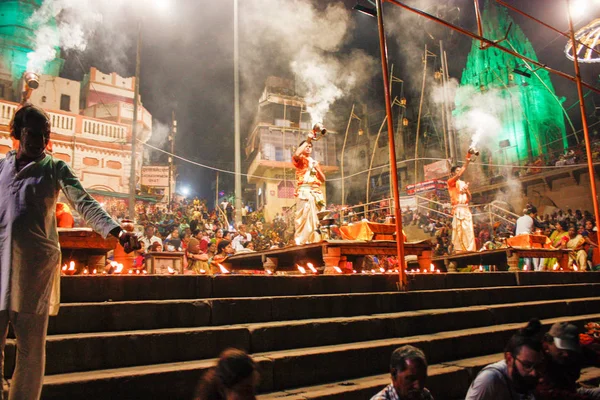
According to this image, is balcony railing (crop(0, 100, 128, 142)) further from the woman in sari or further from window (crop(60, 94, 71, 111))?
the woman in sari

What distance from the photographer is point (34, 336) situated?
8.06 feet

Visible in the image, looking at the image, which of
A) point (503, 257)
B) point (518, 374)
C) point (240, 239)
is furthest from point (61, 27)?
point (518, 374)

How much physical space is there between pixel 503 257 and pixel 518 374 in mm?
8179

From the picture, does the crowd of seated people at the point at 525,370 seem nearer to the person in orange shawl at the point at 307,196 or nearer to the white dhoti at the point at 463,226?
the person in orange shawl at the point at 307,196

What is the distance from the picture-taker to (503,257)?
33.6 feet

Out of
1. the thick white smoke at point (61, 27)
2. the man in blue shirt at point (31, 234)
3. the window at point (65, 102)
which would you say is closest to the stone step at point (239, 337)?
the man in blue shirt at point (31, 234)

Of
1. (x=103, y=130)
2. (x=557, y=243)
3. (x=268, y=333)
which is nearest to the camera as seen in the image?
(x=268, y=333)

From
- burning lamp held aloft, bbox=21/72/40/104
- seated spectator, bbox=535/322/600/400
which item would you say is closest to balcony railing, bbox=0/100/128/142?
burning lamp held aloft, bbox=21/72/40/104

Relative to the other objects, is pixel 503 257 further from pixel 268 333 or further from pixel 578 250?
pixel 268 333

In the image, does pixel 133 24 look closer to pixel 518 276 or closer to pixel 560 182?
pixel 518 276

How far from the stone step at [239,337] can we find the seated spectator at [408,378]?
1939 millimetres

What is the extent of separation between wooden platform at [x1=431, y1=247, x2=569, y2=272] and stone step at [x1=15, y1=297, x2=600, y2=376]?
3.49 metres

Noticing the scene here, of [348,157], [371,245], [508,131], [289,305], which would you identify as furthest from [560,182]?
[289,305]

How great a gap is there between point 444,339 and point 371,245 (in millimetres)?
2983
